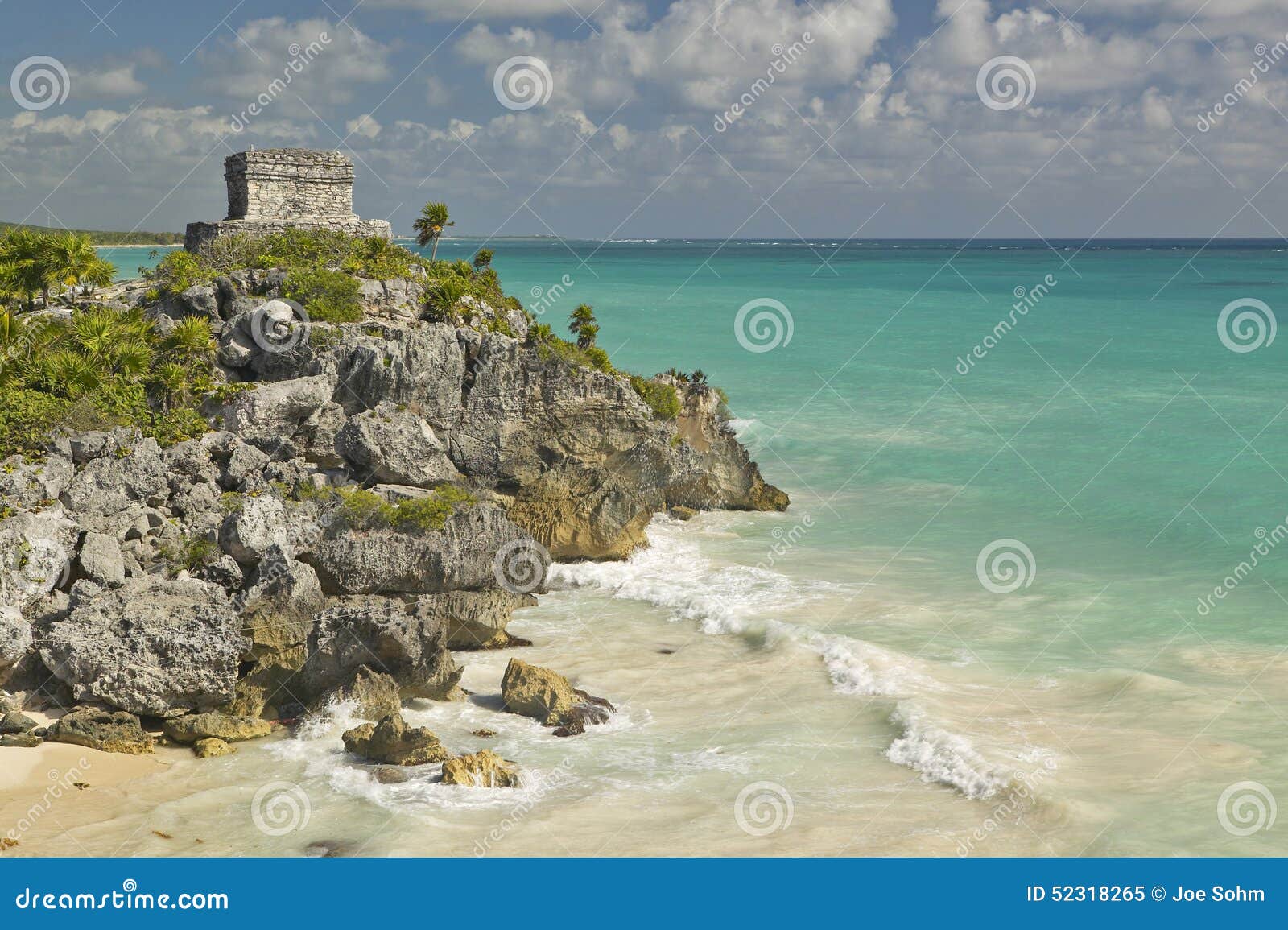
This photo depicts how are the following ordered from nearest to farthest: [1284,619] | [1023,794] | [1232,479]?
[1023,794], [1284,619], [1232,479]

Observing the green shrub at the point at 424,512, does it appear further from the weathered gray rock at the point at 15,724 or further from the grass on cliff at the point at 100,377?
the weathered gray rock at the point at 15,724

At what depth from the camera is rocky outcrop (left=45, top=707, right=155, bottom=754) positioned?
1222 centimetres

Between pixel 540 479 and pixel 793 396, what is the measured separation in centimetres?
2010

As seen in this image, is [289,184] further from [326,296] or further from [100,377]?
[100,377]

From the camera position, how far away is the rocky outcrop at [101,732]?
12.2 m

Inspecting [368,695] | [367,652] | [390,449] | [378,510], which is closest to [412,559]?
[378,510]

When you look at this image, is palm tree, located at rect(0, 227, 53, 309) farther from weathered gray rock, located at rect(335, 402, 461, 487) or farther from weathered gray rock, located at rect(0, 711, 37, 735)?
weathered gray rock, located at rect(0, 711, 37, 735)

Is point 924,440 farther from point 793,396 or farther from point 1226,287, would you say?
point 1226,287

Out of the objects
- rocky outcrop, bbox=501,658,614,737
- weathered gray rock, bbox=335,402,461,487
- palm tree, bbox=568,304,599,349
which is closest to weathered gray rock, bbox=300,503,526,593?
weathered gray rock, bbox=335,402,461,487

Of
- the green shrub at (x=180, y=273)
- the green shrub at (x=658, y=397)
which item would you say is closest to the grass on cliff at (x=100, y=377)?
the green shrub at (x=180, y=273)

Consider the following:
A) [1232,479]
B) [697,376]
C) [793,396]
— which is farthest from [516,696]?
[793,396]

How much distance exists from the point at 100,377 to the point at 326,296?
4.27 metres

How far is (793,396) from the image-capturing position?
39.1m

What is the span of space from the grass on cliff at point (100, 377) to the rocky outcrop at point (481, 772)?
26.7ft
